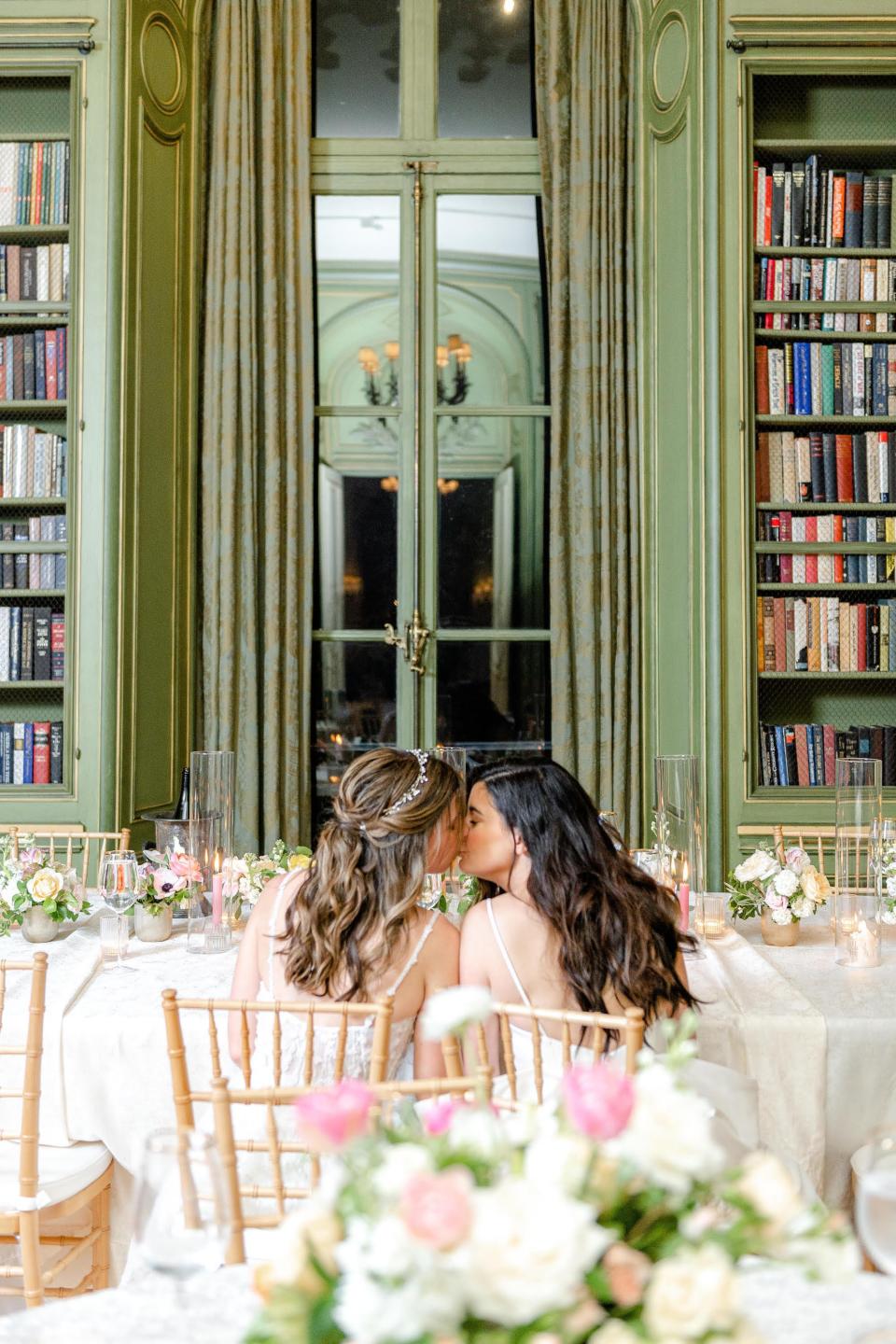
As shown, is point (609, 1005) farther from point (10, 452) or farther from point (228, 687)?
point (10, 452)

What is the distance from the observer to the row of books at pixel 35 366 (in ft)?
14.6

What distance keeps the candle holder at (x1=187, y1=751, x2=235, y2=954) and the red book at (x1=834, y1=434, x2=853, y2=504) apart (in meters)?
Answer: 2.61

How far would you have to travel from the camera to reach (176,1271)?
0.90 meters

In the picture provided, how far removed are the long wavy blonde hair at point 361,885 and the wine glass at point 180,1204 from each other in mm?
964

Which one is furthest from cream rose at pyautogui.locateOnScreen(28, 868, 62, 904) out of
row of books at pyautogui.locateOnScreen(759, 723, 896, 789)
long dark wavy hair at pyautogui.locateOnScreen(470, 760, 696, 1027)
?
row of books at pyautogui.locateOnScreen(759, 723, 896, 789)

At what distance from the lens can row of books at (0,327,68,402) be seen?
4441 millimetres

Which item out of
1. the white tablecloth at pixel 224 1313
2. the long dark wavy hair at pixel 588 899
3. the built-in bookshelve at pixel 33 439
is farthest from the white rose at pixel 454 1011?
the built-in bookshelve at pixel 33 439

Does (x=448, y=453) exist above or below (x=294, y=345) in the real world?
below

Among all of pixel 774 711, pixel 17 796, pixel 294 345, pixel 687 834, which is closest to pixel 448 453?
pixel 294 345

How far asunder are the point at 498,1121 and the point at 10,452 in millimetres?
4114

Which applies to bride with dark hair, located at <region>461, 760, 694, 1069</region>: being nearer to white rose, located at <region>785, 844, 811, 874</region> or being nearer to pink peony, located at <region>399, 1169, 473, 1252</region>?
white rose, located at <region>785, 844, 811, 874</region>

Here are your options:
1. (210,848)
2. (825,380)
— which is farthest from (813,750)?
(210,848)

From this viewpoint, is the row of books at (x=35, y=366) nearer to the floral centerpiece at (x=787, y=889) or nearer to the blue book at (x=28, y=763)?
the blue book at (x=28, y=763)

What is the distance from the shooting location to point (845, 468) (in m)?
4.41
